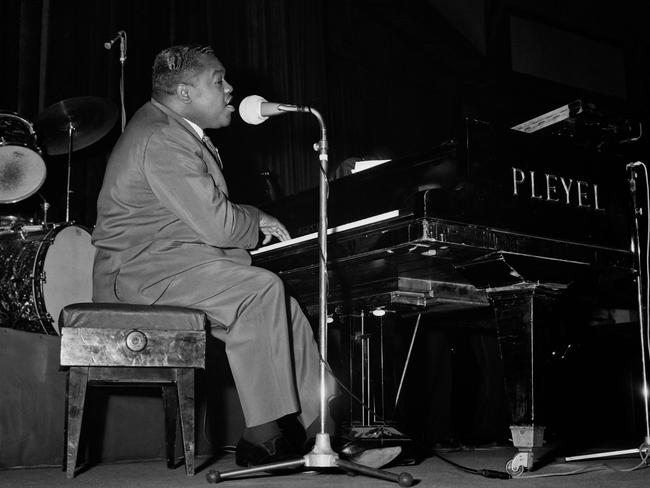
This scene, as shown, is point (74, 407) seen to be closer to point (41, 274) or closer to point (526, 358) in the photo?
point (41, 274)

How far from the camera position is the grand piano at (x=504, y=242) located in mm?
2232

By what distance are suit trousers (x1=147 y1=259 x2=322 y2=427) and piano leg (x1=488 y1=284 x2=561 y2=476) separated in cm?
54

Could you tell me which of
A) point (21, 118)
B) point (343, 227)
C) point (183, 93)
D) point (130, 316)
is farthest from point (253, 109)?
point (21, 118)

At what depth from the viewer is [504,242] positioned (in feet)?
7.48

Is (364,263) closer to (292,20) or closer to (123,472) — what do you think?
(123,472)

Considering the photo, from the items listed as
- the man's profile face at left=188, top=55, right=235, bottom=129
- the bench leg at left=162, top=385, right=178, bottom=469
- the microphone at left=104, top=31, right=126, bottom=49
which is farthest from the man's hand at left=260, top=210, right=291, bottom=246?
the microphone at left=104, top=31, right=126, bottom=49

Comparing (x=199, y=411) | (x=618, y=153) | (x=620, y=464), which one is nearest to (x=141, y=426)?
(x=199, y=411)

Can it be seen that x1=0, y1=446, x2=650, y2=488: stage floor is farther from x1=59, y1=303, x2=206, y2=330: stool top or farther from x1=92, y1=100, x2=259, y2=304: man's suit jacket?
x1=92, y1=100, x2=259, y2=304: man's suit jacket

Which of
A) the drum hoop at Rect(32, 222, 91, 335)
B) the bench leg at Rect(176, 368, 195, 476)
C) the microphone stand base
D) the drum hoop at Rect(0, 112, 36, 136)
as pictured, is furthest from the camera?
the drum hoop at Rect(0, 112, 36, 136)

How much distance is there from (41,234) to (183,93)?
40.7 inches

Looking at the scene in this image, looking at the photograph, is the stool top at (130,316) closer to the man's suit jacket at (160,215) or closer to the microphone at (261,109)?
the man's suit jacket at (160,215)

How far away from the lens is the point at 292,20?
5832 mm

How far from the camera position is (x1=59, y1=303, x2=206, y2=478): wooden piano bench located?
7.71 ft

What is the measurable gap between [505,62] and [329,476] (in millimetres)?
6199
